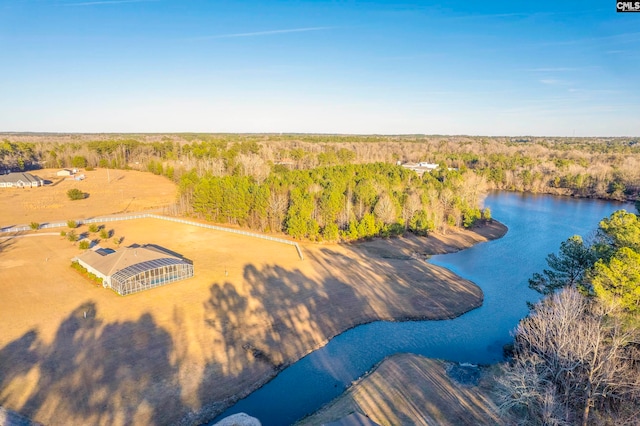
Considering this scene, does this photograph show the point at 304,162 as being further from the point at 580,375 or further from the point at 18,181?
the point at 580,375

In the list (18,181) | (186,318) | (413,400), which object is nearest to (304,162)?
(18,181)

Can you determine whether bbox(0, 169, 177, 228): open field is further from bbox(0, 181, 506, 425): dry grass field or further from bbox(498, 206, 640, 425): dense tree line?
bbox(498, 206, 640, 425): dense tree line

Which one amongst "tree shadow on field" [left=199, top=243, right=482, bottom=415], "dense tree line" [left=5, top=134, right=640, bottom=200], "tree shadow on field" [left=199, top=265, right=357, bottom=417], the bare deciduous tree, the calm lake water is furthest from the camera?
"dense tree line" [left=5, top=134, right=640, bottom=200]

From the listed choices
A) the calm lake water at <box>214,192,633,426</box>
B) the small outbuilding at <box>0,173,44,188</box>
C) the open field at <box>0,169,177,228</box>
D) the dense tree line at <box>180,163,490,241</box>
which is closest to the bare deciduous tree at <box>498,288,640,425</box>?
the calm lake water at <box>214,192,633,426</box>

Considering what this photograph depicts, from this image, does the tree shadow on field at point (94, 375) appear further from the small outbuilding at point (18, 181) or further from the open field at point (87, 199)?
the small outbuilding at point (18, 181)

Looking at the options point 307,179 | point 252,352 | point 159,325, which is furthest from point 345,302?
point 307,179

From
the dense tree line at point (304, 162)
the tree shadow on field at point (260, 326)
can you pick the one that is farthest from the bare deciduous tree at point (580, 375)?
the dense tree line at point (304, 162)
